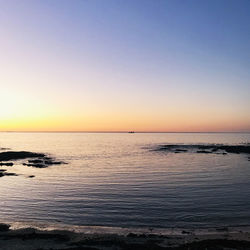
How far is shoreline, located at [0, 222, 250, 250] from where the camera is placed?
46.8 ft

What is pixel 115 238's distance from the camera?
15539 mm

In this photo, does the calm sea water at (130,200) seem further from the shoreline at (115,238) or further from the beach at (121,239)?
the beach at (121,239)

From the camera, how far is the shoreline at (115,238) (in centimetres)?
1426

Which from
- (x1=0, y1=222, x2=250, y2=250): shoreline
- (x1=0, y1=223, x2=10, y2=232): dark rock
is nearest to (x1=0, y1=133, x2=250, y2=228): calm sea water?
(x1=0, y1=222, x2=250, y2=250): shoreline

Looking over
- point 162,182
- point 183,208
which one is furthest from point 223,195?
point 162,182

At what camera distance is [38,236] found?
15.9 metres

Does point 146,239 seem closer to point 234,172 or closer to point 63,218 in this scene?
point 63,218

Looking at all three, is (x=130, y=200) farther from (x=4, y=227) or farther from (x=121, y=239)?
(x=4, y=227)

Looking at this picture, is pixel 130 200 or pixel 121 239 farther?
pixel 130 200

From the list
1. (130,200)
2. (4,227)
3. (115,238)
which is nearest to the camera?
(115,238)

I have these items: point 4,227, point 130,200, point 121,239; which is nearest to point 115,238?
point 121,239

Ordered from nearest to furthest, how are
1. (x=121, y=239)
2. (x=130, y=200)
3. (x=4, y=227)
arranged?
(x=121, y=239), (x=4, y=227), (x=130, y=200)

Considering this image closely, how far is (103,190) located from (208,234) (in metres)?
15.6

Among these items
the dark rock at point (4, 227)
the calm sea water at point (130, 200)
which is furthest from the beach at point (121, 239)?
the calm sea water at point (130, 200)
